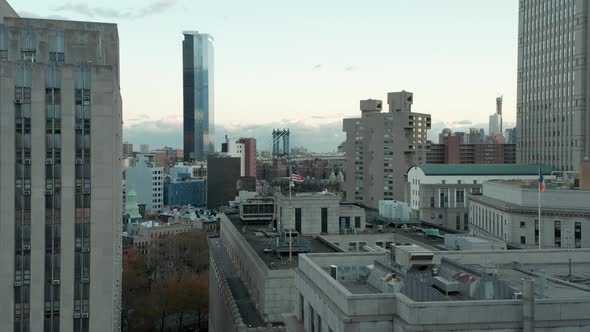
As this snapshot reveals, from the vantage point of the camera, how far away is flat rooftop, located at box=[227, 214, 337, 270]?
64.8 metres

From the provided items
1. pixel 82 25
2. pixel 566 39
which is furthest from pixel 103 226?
pixel 566 39

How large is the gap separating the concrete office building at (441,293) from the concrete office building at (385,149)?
457ft

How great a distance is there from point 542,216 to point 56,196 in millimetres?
56847

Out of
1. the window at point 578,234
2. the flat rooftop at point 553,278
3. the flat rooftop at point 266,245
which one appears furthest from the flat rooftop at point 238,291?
the window at point 578,234

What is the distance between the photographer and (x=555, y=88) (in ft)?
450

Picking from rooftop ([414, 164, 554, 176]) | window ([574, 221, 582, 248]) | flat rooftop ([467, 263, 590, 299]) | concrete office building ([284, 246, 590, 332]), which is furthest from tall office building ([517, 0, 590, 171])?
concrete office building ([284, 246, 590, 332])

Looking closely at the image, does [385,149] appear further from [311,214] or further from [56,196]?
[56,196]

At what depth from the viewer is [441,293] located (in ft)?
97.2

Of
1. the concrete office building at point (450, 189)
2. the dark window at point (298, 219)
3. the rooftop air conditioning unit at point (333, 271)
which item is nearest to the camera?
the rooftop air conditioning unit at point (333, 271)

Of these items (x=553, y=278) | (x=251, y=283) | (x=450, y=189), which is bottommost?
(x=251, y=283)

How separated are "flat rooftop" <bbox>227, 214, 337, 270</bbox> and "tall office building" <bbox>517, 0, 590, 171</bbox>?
69.1 meters

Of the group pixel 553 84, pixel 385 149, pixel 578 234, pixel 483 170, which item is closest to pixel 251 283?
pixel 578 234

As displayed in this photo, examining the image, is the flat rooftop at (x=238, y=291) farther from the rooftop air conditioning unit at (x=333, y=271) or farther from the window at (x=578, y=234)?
the window at (x=578, y=234)

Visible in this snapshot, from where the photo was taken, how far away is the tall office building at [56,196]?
4884 cm
